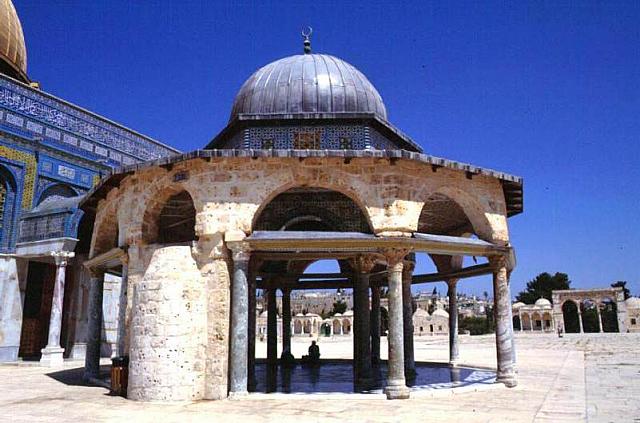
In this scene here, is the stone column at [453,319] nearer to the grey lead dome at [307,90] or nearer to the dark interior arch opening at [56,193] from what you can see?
the grey lead dome at [307,90]

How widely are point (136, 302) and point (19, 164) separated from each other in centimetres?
1061

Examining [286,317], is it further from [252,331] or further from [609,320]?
[609,320]

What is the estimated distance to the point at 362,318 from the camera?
37.1 feet

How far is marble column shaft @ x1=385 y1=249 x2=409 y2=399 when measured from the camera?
8188mm

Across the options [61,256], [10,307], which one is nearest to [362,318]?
[61,256]

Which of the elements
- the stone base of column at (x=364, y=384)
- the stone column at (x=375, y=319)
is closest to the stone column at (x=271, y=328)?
the stone column at (x=375, y=319)

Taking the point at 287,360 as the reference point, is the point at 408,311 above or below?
above

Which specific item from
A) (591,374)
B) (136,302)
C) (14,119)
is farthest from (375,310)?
(14,119)

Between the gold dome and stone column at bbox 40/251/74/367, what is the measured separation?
25.5ft

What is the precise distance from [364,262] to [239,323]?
380cm

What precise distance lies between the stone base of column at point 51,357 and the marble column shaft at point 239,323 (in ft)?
32.0

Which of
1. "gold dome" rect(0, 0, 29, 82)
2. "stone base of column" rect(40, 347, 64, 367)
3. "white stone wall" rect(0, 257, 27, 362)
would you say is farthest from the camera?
"gold dome" rect(0, 0, 29, 82)

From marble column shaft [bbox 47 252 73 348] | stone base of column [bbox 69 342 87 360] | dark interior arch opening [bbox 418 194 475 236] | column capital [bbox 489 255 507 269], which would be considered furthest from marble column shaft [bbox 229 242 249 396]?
stone base of column [bbox 69 342 87 360]

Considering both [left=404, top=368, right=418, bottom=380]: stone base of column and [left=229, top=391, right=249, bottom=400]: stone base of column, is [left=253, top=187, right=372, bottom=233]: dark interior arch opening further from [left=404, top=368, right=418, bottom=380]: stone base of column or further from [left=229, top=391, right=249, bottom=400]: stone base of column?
[left=229, top=391, right=249, bottom=400]: stone base of column
